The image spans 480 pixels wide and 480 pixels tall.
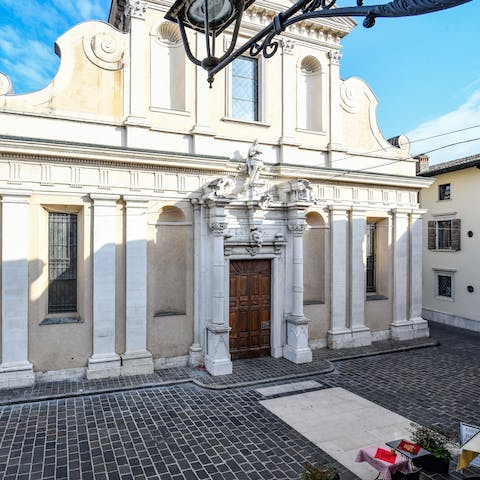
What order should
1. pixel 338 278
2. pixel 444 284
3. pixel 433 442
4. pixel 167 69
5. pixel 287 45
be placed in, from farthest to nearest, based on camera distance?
pixel 444 284 → pixel 338 278 → pixel 287 45 → pixel 167 69 → pixel 433 442

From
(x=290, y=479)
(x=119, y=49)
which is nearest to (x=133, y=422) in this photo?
(x=290, y=479)

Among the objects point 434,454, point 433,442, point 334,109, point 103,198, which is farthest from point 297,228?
point 434,454

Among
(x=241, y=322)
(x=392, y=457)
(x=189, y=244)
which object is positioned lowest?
(x=392, y=457)

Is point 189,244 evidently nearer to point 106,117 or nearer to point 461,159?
point 106,117

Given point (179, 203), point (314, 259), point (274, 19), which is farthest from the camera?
point (314, 259)

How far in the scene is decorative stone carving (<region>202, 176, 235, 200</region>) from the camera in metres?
12.0

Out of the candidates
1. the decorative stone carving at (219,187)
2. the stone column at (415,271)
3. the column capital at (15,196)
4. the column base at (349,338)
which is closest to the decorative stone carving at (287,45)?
the decorative stone carving at (219,187)

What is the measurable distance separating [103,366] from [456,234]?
17614 mm

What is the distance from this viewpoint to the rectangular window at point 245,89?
1405cm

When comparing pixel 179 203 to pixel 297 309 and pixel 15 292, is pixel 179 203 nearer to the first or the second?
pixel 15 292

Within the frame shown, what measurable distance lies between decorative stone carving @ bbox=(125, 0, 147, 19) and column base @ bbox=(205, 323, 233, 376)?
9712 millimetres

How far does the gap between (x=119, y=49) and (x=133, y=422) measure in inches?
410

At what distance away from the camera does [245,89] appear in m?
14.2

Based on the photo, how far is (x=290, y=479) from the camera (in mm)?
6840
